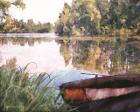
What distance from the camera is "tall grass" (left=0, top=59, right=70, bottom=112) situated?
222cm

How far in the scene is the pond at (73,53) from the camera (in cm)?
295

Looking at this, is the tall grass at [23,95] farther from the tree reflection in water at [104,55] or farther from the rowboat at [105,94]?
the tree reflection in water at [104,55]

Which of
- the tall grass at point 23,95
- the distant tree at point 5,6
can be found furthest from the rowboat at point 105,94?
the distant tree at point 5,6

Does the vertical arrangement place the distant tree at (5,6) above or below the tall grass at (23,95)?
above

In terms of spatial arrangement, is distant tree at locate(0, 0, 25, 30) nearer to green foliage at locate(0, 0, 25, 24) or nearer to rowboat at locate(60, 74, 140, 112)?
green foliage at locate(0, 0, 25, 24)

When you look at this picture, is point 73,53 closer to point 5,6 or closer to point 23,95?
point 5,6

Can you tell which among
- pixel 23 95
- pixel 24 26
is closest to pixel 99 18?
pixel 24 26

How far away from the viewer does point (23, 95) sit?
2.29 m

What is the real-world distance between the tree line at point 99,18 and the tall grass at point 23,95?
0.67 m

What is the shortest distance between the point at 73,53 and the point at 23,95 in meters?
0.82

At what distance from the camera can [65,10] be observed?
3043mm

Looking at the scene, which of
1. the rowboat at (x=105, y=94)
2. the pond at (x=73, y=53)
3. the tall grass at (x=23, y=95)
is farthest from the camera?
the pond at (x=73, y=53)

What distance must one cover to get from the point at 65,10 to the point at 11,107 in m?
1.07

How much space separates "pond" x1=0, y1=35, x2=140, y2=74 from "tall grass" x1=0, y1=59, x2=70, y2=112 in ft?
1.46
